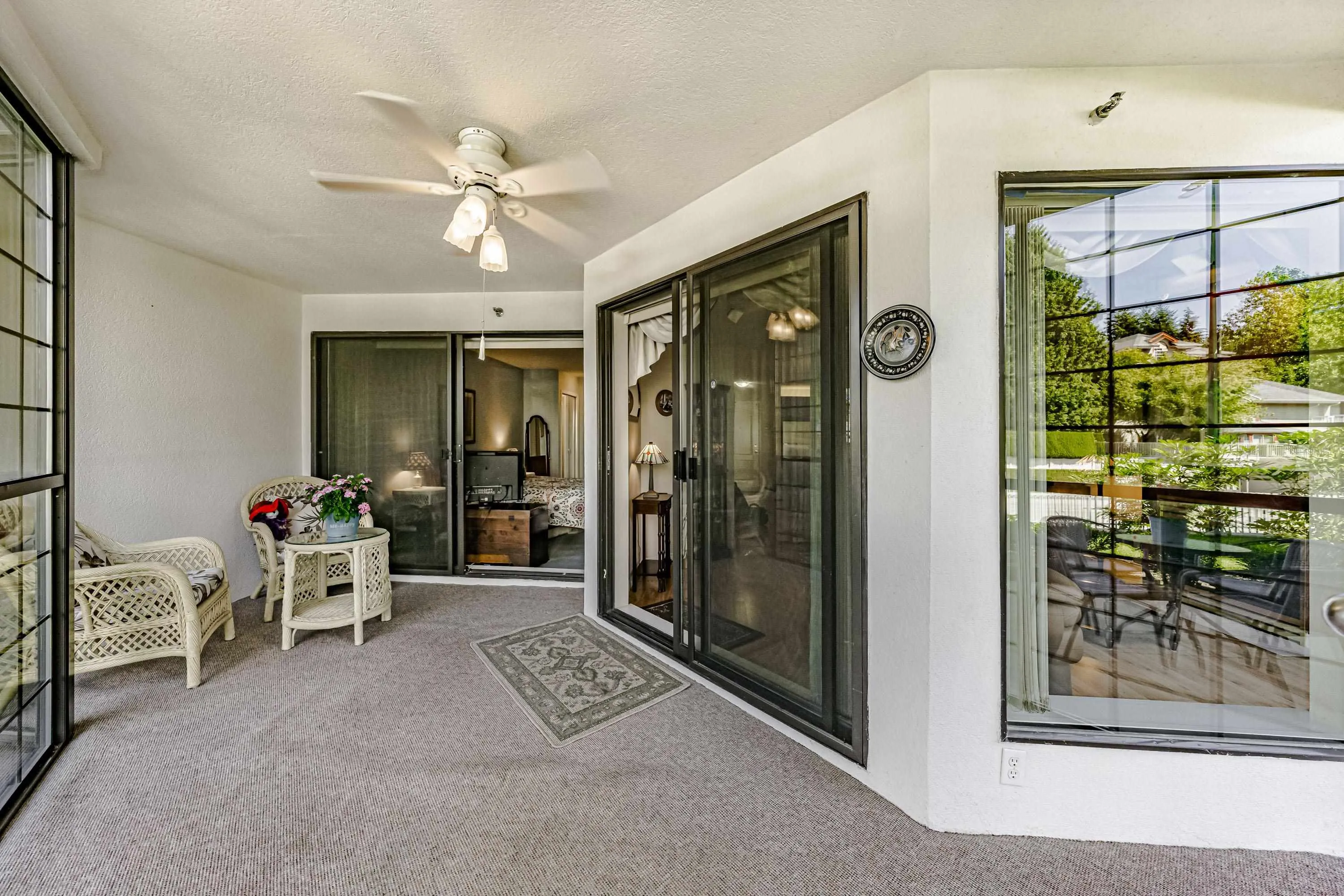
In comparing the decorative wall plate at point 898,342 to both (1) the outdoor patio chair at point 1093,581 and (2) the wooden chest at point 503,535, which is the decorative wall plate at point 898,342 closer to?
(1) the outdoor patio chair at point 1093,581

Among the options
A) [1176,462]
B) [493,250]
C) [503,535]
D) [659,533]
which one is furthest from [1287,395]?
[503,535]

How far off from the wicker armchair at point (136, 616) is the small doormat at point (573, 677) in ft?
4.45

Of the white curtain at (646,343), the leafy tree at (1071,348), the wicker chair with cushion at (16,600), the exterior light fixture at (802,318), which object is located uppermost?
the white curtain at (646,343)

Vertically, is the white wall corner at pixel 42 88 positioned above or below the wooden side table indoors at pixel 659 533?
above

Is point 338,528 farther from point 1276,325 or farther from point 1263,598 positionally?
point 1276,325

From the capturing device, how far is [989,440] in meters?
1.58

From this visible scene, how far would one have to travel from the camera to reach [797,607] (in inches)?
83.4

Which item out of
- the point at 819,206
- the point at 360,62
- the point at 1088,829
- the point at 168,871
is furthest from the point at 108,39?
the point at 1088,829

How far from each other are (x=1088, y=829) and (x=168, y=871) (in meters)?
2.81

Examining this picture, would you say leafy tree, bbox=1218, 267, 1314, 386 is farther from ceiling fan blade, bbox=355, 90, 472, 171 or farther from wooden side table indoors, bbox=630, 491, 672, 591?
wooden side table indoors, bbox=630, 491, 672, 591

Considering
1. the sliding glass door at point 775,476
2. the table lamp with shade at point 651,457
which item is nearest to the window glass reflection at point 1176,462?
the sliding glass door at point 775,476

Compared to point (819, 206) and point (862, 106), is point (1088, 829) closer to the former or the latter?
point (819, 206)

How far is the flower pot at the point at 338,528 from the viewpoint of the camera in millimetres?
2990

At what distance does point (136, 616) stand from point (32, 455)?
1027mm
